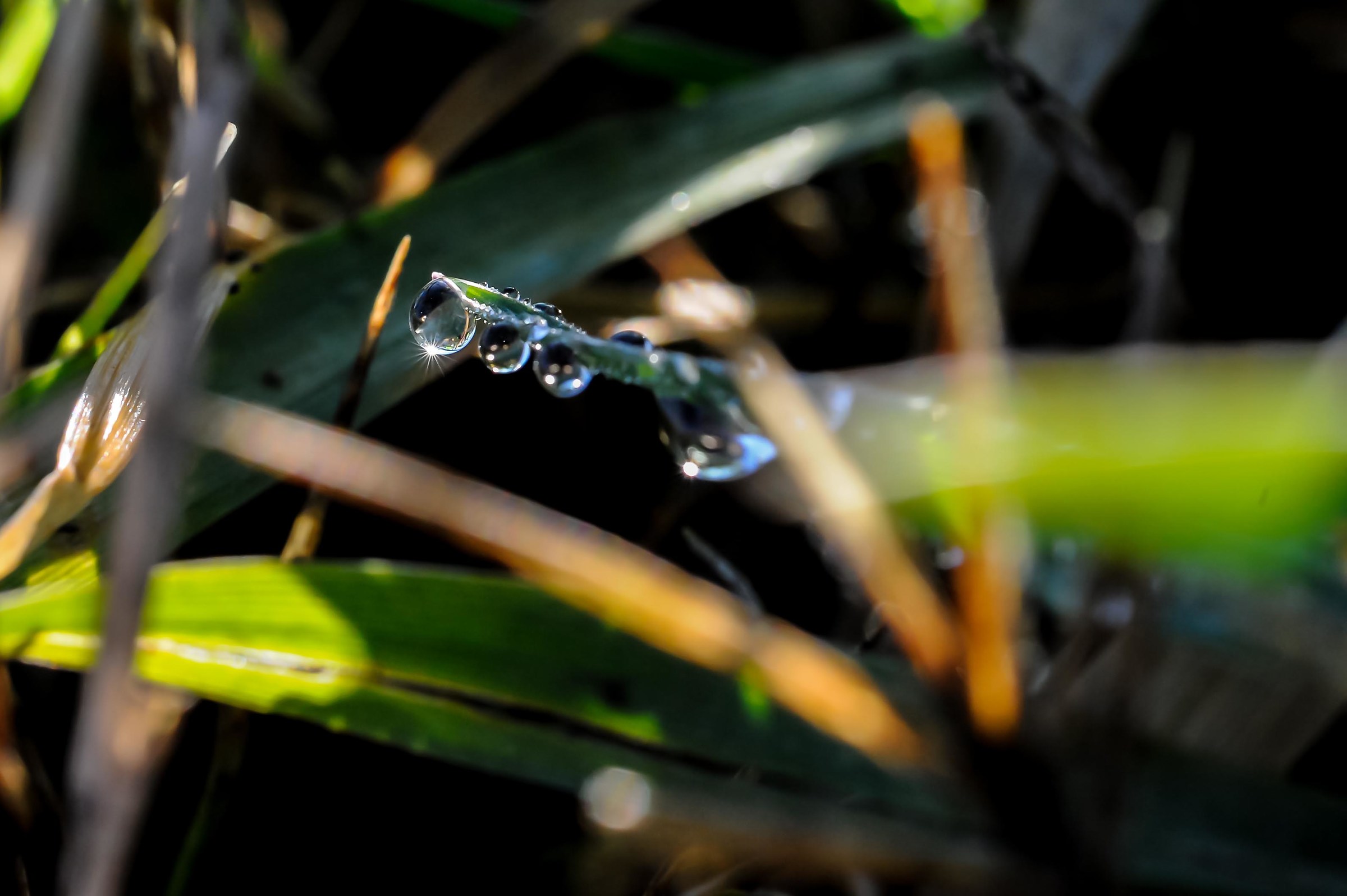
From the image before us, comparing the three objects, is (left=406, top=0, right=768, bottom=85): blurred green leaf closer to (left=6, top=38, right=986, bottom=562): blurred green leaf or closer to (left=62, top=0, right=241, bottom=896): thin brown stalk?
(left=6, top=38, right=986, bottom=562): blurred green leaf

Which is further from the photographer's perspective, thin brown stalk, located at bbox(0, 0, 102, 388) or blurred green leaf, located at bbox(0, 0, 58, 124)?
blurred green leaf, located at bbox(0, 0, 58, 124)

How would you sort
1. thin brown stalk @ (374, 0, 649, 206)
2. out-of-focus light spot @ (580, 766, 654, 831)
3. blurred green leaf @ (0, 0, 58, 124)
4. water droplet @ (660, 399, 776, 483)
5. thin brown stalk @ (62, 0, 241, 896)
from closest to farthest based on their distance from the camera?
thin brown stalk @ (62, 0, 241, 896) < out-of-focus light spot @ (580, 766, 654, 831) < water droplet @ (660, 399, 776, 483) < blurred green leaf @ (0, 0, 58, 124) < thin brown stalk @ (374, 0, 649, 206)

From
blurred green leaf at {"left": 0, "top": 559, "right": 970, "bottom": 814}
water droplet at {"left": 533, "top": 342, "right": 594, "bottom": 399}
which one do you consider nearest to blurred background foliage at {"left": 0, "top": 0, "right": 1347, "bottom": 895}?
blurred green leaf at {"left": 0, "top": 559, "right": 970, "bottom": 814}

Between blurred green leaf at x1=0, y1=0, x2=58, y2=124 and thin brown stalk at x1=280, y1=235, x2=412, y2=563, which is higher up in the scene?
blurred green leaf at x1=0, y1=0, x2=58, y2=124

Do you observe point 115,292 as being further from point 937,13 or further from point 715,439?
point 937,13

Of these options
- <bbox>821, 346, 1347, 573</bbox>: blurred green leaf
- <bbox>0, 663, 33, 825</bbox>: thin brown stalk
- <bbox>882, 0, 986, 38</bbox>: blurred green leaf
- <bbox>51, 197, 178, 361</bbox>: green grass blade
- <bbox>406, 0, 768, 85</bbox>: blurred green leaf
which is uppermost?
<bbox>406, 0, 768, 85</bbox>: blurred green leaf

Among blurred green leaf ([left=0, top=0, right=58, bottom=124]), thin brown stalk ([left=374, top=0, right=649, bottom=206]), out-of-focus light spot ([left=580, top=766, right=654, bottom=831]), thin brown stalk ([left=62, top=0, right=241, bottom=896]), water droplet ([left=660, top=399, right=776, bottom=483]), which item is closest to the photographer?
thin brown stalk ([left=62, top=0, right=241, bottom=896])

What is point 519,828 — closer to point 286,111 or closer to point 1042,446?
point 1042,446
